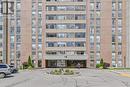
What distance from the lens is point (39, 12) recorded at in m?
104

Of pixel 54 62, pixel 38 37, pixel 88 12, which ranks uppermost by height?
pixel 88 12

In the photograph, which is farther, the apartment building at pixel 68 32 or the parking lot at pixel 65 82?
the apartment building at pixel 68 32

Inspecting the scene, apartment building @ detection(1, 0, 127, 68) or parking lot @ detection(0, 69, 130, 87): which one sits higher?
apartment building @ detection(1, 0, 127, 68)

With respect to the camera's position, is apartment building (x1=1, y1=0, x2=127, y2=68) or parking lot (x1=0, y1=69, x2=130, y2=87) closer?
parking lot (x1=0, y1=69, x2=130, y2=87)

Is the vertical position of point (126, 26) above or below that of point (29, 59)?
above

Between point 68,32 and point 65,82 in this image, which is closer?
point 65,82

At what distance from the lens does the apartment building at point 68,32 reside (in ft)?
335

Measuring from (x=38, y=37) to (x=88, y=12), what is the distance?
52.2ft

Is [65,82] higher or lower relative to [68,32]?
lower

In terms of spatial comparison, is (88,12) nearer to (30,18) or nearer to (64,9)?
(64,9)

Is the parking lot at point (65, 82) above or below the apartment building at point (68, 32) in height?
below

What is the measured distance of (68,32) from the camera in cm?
10262

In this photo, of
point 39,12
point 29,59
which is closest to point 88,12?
point 39,12

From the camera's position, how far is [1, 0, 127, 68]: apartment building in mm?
102000
